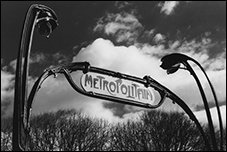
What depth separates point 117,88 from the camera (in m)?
7.43

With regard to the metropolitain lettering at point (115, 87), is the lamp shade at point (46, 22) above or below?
above

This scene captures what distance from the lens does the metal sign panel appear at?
7.06 meters

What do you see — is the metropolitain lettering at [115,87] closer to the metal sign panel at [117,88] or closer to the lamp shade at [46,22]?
the metal sign panel at [117,88]

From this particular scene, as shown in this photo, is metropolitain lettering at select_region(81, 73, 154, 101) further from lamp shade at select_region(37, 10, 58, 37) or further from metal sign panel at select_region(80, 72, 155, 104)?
lamp shade at select_region(37, 10, 58, 37)

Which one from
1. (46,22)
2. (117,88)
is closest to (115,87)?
(117,88)

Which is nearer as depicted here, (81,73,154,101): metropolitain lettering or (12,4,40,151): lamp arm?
(12,4,40,151): lamp arm

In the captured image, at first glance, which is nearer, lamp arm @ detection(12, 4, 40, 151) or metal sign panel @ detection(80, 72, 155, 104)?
lamp arm @ detection(12, 4, 40, 151)

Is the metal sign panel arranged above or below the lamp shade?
below

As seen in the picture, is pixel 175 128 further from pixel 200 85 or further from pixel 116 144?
pixel 200 85

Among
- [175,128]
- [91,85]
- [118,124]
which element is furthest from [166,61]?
[118,124]

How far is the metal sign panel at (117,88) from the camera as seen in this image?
7059mm

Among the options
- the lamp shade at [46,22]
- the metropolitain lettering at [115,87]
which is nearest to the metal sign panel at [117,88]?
the metropolitain lettering at [115,87]

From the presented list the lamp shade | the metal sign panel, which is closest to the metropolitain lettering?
the metal sign panel

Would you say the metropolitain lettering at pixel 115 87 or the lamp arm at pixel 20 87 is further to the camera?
the metropolitain lettering at pixel 115 87
